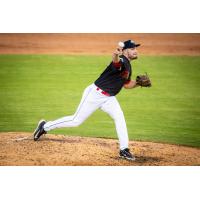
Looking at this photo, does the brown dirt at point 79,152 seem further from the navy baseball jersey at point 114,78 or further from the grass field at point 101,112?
the navy baseball jersey at point 114,78

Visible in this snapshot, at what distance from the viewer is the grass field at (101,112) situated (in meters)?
6.99

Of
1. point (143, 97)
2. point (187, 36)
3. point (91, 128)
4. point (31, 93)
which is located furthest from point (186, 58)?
point (31, 93)

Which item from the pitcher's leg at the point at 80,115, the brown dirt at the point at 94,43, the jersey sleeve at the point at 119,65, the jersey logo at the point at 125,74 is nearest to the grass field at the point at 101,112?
the brown dirt at the point at 94,43

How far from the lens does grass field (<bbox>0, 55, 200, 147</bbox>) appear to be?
275 inches

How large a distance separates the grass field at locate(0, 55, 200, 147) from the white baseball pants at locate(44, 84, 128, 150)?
1.17 feet

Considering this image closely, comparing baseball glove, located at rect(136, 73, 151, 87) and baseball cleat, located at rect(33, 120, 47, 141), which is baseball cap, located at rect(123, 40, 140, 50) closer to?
baseball glove, located at rect(136, 73, 151, 87)

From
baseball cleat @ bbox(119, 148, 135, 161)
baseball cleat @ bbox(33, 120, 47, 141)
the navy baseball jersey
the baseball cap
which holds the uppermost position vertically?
the baseball cap

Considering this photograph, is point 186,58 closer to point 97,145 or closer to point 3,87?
point 97,145

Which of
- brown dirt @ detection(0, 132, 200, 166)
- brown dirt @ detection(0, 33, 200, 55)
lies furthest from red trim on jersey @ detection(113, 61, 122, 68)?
brown dirt @ detection(0, 132, 200, 166)

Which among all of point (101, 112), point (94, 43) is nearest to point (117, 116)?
point (101, 112)

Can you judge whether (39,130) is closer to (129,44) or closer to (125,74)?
(125,74)

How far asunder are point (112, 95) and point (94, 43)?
3.50ft

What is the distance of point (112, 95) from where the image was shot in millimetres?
6555

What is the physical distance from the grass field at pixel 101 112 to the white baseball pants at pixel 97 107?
0.36 meters
